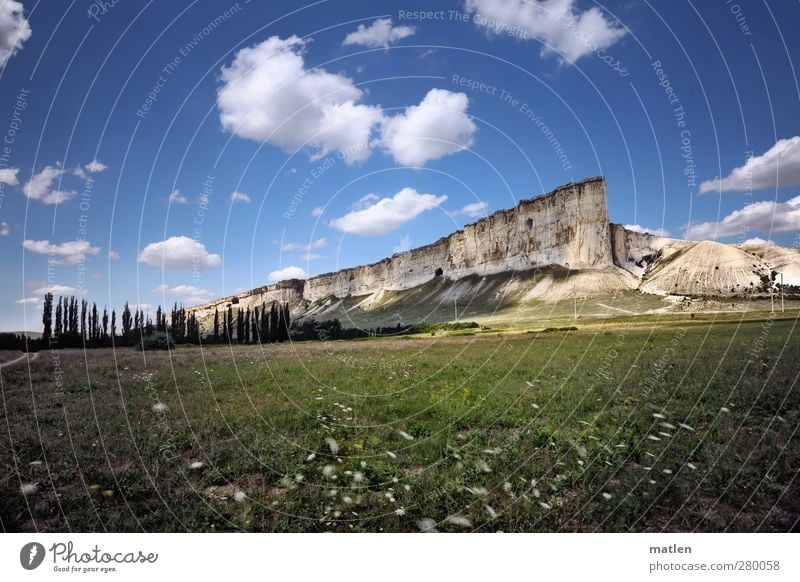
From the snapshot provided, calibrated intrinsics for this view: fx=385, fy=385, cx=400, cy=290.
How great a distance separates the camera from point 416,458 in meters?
6.37

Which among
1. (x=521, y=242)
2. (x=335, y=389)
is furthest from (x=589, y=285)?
(x=335, y=389)

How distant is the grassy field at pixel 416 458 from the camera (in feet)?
16.2

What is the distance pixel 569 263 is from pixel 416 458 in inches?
5552

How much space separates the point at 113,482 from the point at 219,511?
1.85m

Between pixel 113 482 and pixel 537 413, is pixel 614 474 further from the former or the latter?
pixel 113 482

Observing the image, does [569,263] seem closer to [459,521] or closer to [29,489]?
[459,521]

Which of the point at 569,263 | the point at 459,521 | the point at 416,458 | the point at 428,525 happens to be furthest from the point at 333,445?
the point at 569,263

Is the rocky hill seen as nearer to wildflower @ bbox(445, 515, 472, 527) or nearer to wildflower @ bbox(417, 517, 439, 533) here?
wildflower @ bbox(445, 515, 472, 527)

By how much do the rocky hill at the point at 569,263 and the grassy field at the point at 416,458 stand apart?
11271cm

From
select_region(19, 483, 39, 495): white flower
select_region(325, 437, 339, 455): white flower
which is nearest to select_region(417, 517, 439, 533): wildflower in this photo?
select_region(325, 437, 339, 455): white flower

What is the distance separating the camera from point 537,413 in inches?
337

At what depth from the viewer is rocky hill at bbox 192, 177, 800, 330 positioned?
109250mm

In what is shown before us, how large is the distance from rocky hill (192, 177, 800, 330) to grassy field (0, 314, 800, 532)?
370ft

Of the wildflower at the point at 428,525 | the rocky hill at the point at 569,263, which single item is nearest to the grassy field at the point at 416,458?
the wildflower at the point at 428,525
